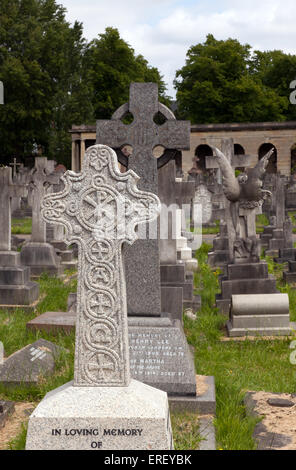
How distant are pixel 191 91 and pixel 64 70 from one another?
12798 mm

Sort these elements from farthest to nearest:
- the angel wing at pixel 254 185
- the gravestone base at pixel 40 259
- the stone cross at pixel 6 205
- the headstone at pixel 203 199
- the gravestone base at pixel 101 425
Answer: the headstone at pixel 203 199 < the gravestone base at pixel 40 259 < the stone cross at pixel 6 205 < the angel wing at pixel 254 185 < the gravestone base at pixel 101 425

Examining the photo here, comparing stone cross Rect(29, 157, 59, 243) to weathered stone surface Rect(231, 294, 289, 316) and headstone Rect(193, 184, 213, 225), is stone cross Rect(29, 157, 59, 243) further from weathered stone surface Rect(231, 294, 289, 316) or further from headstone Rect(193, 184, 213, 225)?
headstone Rect(193, 184, 213, 225)

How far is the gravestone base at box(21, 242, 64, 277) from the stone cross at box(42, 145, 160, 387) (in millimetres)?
8682

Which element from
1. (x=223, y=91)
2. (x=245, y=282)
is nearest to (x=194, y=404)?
(x=245, y=282)

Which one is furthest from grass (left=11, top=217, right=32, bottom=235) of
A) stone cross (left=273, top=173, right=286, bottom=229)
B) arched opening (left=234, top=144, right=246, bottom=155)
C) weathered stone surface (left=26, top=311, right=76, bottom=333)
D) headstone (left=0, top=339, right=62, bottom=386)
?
arched opening (left=234, top=144, right=246, bottom=155)

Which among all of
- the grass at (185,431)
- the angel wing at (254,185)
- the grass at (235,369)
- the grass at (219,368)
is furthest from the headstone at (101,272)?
the angel wing at (254,185)

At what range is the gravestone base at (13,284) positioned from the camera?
31.1 feet

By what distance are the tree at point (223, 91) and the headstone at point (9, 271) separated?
3951cm

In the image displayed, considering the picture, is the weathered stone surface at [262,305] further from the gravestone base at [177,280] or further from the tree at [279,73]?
the tree at [279,73]

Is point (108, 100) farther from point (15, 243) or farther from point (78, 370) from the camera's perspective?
point (78, 370)

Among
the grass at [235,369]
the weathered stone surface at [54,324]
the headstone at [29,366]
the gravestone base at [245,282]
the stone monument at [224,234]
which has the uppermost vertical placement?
the stone monument at [224,234]

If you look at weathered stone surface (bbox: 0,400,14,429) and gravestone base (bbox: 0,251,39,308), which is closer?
weathered stone surface (bbox: 0,400,14,429)

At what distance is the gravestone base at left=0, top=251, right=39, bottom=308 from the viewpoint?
9.48 metres

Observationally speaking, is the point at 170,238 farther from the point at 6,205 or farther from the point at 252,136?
the point at 252,136
